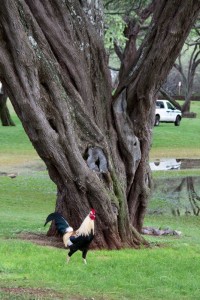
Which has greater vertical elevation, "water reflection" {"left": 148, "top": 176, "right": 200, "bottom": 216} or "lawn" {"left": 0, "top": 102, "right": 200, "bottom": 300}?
"lawn" {"left": 0, "top": 102, "right": 200, "bottom": 300}

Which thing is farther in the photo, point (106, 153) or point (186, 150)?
point (186, 150)

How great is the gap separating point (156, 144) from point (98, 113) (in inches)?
1130

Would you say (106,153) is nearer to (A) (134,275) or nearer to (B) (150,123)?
(B) (150,123)

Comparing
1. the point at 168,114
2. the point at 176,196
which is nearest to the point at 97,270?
the point at 176,196

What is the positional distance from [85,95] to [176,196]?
12.7m

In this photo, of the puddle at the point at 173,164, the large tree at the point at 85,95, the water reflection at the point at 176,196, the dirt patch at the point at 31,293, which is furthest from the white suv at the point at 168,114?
the dirt patch at the point at 31,293

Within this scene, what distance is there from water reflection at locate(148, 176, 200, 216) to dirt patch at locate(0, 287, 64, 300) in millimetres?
13241

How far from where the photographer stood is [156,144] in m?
40.3

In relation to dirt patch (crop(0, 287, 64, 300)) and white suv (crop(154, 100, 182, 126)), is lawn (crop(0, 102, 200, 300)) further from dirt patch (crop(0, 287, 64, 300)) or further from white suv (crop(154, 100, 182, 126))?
white suv (crop(154, 100, 182, 126))

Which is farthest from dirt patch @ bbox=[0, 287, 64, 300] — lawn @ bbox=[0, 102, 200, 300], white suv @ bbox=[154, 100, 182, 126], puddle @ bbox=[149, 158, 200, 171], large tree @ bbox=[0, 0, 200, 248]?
white suv @ bbox=[154, 100, 182, 126]

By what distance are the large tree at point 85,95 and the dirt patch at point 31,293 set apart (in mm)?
3180

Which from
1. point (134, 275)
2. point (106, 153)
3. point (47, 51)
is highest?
point (47, 51)

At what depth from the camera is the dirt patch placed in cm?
713

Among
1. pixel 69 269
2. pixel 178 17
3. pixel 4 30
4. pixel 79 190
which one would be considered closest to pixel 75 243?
pixel 69 269
